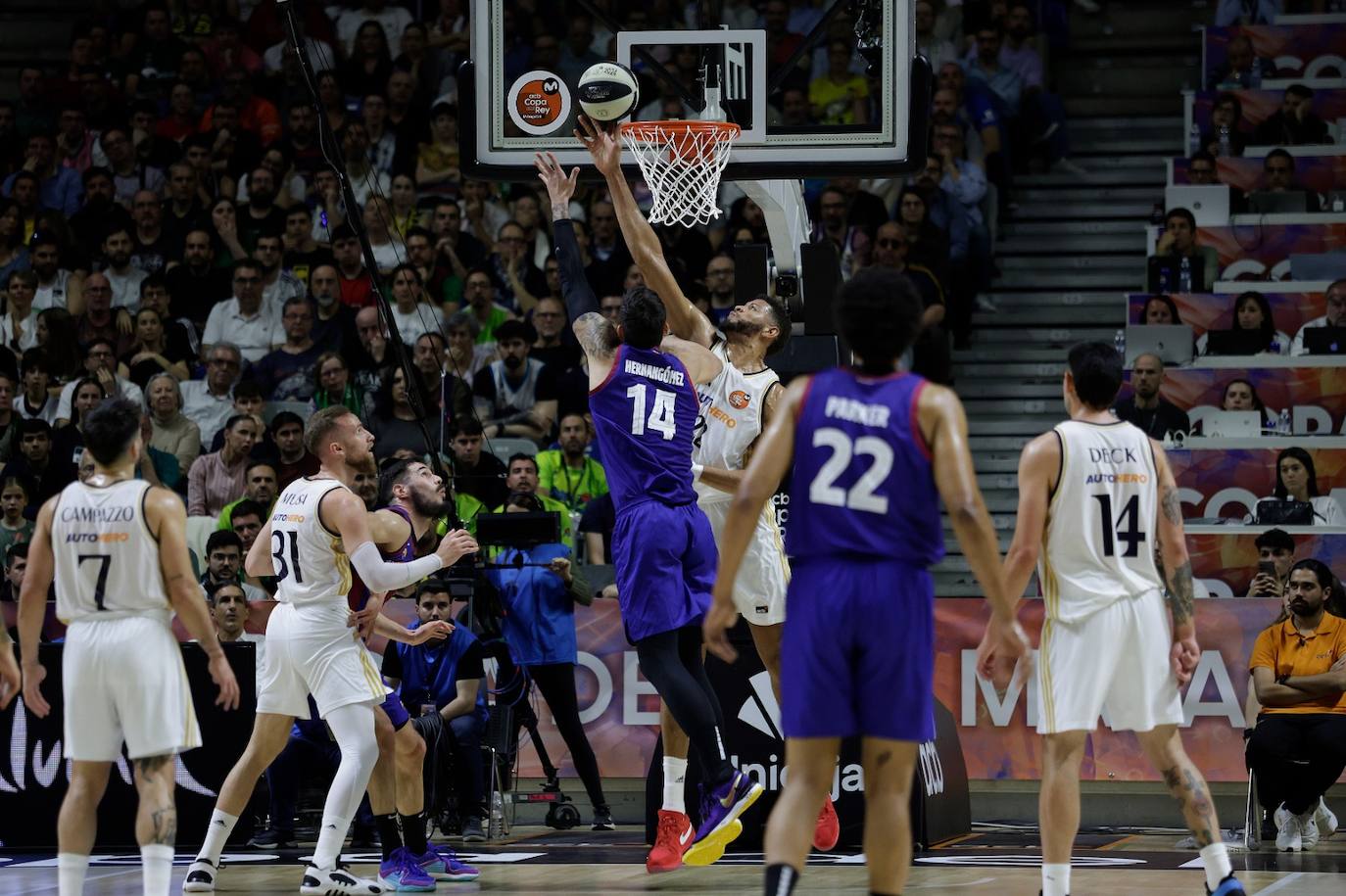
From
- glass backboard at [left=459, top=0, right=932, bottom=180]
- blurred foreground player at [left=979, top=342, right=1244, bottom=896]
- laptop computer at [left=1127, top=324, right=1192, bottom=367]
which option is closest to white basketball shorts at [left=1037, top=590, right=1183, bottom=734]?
blurred foreground player at [left=979, top=342, right=1244, bottom=896]

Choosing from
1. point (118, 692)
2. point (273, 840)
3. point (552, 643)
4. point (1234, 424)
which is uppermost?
point (1234, 424)

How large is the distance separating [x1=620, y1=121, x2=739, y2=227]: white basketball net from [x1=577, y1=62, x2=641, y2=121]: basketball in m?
0.28

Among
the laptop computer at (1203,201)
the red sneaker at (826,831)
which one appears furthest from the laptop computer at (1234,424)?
the red sneaker at (826,831)

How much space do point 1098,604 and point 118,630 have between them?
3.88 m

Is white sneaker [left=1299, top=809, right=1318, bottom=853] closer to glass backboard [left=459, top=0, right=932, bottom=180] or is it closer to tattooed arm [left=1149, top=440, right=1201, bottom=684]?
tattooed arm [left=1149, top=440, right=1201, bottom=684]

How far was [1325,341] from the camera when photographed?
1465cm

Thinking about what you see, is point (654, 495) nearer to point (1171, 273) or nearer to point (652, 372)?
point (652, 372)

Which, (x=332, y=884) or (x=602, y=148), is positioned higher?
(x=602, y=148)

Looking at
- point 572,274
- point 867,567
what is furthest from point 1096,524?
point 572,274

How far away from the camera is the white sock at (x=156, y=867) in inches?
284

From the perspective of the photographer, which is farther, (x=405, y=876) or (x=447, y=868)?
(x=447, y=868)

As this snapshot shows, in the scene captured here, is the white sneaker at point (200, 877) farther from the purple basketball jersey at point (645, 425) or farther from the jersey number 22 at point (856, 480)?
the jersey number 22 at point (856, 480)

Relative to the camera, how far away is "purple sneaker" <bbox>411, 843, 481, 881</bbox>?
9180 millimetres

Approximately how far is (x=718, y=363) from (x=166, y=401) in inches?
293
